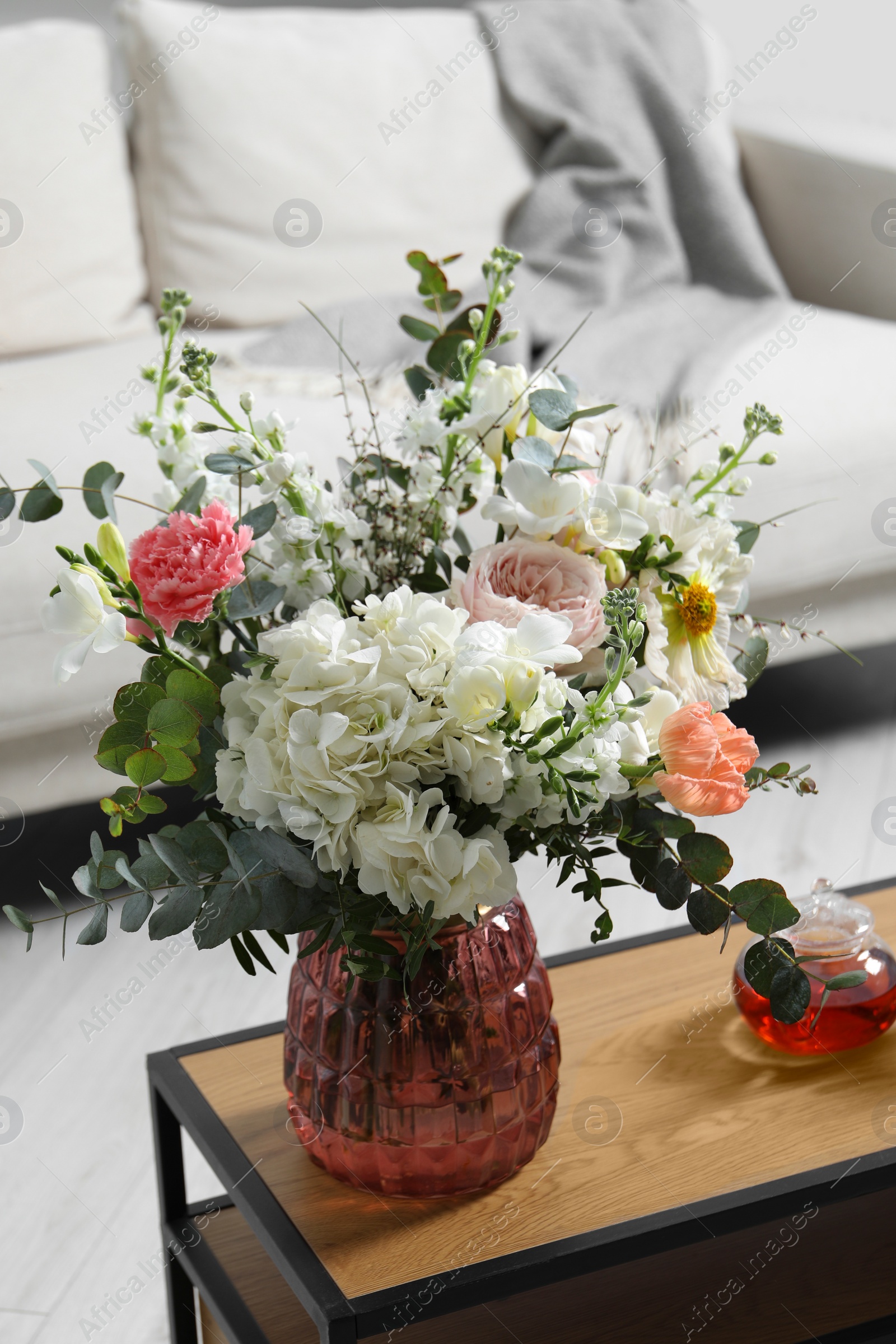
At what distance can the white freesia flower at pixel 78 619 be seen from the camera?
583 mm

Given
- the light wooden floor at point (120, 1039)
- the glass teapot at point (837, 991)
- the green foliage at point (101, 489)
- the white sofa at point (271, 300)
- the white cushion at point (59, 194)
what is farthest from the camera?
the white cushion at point (59, 194)

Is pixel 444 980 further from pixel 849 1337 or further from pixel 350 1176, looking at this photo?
pixel 849 1337

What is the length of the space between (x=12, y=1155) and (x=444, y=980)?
75cm

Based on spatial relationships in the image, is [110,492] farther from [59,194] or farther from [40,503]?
[59,194]

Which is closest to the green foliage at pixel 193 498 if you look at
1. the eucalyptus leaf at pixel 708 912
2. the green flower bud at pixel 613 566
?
the green flower bud at pixel 613 566

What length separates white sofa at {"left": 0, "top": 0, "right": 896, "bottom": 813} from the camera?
1.52 meters

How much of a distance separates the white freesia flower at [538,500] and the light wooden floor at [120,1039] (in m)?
0.75

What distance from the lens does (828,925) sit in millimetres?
850

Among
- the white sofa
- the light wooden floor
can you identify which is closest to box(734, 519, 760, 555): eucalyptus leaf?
the light wooden floor

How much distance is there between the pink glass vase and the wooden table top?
24 millimetres

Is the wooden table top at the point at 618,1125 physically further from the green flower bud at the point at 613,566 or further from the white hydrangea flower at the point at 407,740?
the green flower bud at the point at 613,566

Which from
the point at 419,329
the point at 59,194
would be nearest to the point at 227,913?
the point at 419,329

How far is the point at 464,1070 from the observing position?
706 mm

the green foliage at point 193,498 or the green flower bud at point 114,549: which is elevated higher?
the green flower bud at point 114,549
